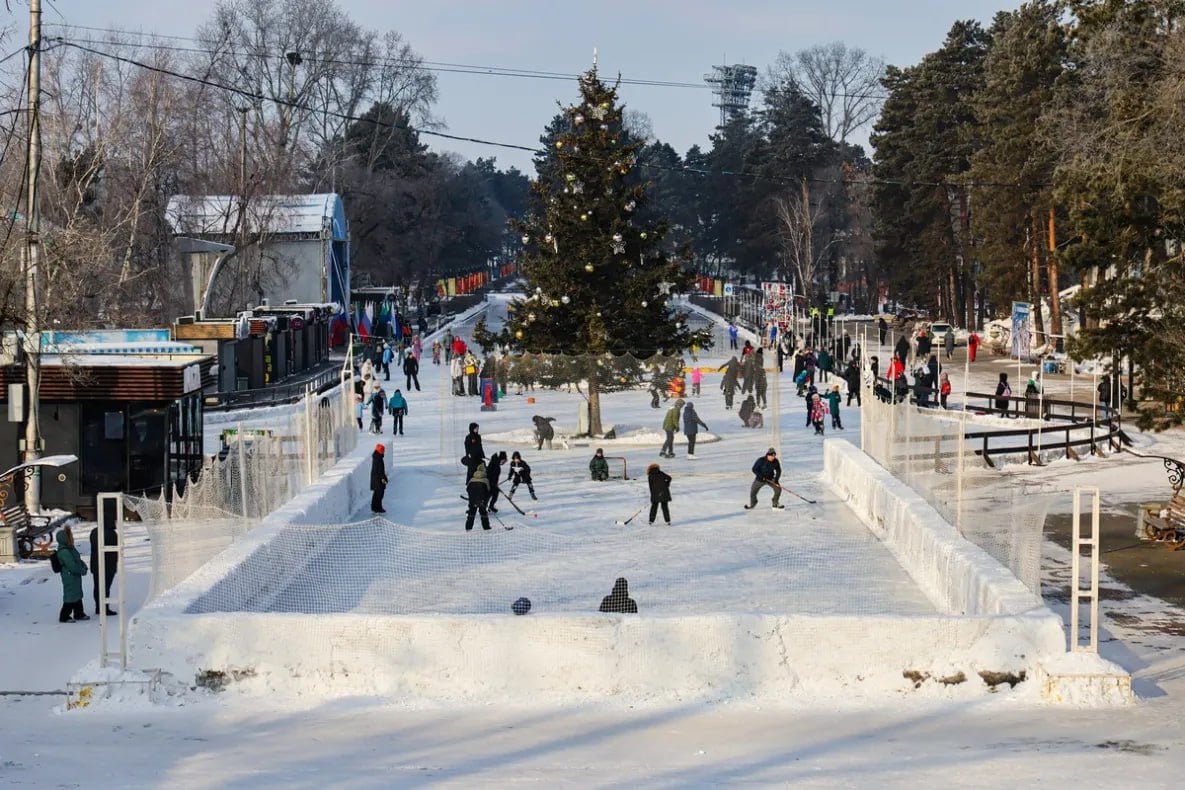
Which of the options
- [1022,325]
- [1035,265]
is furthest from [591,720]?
[1035,265]

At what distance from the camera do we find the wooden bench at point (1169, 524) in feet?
69.5

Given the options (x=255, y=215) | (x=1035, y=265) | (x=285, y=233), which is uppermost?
(x=255, y=215)

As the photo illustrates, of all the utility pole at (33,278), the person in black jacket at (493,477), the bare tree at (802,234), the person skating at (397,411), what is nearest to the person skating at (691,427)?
the person in black jacket at (493,477)

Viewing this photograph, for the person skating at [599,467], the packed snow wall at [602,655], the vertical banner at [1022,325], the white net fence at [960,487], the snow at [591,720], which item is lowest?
the snow at [591,720]

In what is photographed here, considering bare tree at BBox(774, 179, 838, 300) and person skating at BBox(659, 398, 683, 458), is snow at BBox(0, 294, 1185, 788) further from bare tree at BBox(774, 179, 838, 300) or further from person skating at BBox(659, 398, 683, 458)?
bare tree at BBox(774, 179, 838, 300)

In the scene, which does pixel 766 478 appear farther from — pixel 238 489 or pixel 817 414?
pixel 817 414

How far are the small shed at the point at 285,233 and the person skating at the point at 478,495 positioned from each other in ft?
109

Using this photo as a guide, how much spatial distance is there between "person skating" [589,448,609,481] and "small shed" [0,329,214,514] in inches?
275

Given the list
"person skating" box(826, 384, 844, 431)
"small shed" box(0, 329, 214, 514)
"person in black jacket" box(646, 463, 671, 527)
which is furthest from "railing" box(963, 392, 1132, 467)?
"small shed" box(0, 329, 214, 514)

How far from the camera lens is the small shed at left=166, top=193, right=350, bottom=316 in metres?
58.1

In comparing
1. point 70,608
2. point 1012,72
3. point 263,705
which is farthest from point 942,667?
point 1012,72

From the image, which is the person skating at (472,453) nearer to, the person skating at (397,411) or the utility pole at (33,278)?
the utility pole at (33,278)

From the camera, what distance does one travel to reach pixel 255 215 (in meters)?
58.5

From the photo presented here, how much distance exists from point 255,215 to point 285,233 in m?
5.47
